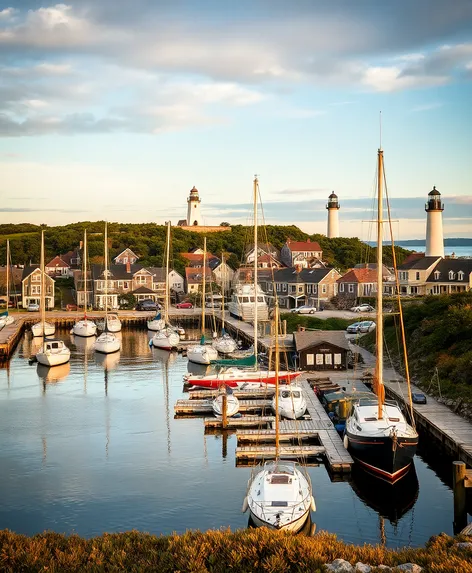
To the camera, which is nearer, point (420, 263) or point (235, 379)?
point (235, 379)

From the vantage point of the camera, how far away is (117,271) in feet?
334

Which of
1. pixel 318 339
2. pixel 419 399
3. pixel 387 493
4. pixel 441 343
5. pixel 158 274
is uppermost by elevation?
pixel 158 274

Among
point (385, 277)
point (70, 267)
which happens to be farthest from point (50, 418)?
point (70, 267)

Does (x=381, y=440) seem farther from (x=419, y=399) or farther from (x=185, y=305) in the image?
(x=185, y=305)

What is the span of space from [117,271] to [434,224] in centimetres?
4521

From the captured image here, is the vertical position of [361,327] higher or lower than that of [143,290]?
lower

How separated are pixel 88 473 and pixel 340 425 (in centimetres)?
1181

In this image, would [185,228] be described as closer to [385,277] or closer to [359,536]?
[385,277]

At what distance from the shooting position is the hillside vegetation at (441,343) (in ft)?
121

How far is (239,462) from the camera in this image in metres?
29.0

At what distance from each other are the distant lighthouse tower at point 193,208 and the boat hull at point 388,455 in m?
132

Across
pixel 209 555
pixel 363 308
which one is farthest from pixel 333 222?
pixel 209 555

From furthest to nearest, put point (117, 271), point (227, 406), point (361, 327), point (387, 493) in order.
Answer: point (117, 271)
point (361, 327)
point (227, 406)
point (387, 493)

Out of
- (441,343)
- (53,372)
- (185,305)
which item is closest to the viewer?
(441,343)
